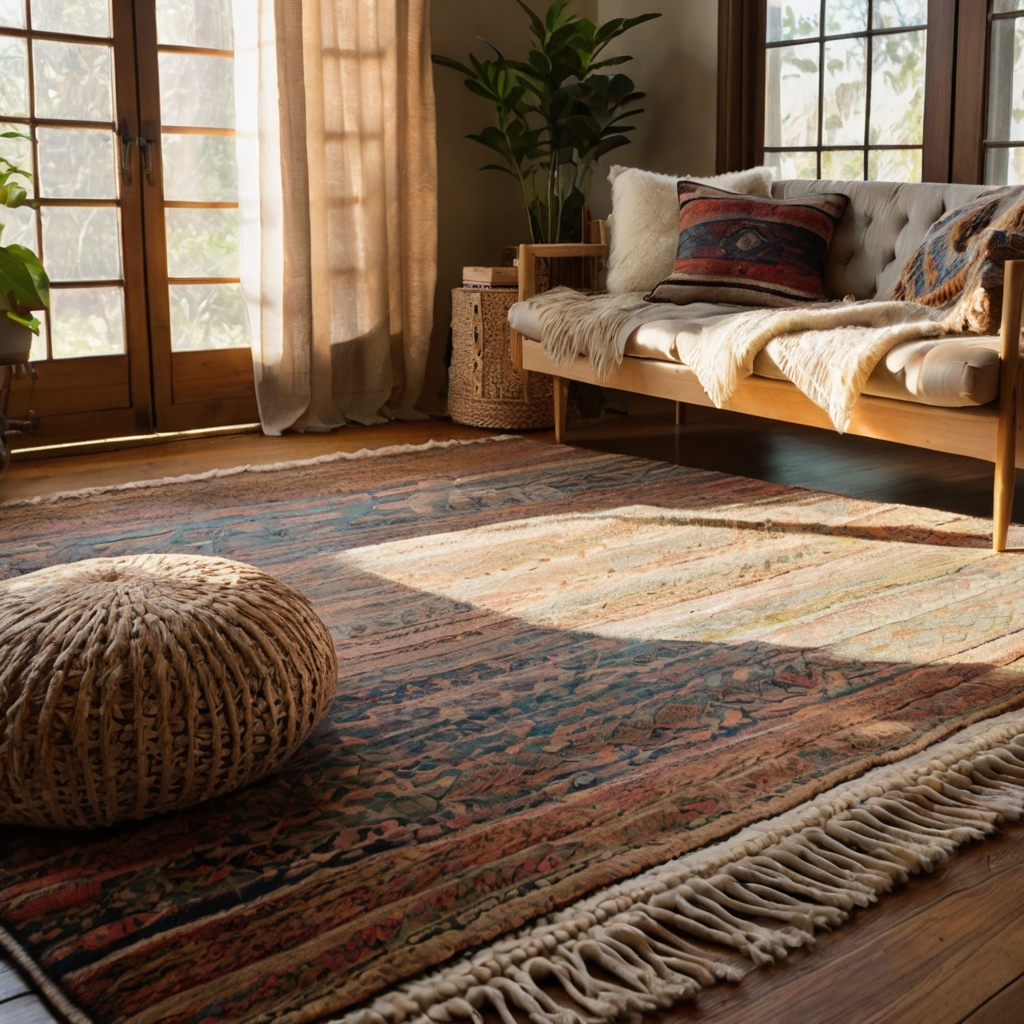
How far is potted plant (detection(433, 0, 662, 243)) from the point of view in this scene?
4.39 meters

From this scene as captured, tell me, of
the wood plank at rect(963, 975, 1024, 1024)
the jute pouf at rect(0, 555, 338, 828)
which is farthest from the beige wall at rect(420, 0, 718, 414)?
the wood plank at rect(963, 975, 1024, 1024)

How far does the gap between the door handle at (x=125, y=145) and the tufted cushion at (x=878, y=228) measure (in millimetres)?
2207

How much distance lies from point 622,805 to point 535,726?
27 cm

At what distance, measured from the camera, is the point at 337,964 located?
118 cm

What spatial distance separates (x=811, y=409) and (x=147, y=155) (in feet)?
8.01

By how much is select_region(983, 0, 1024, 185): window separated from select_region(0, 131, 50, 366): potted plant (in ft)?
9.55

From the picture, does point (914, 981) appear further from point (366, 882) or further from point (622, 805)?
point (366, 882)

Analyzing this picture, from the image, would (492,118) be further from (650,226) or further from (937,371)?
(937,371)

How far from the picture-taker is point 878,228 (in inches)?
139

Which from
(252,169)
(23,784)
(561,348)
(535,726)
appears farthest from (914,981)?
(252,169)

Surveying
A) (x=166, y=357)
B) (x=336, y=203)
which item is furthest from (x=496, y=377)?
(x=166, y=357)

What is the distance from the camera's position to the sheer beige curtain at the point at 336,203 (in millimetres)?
4098

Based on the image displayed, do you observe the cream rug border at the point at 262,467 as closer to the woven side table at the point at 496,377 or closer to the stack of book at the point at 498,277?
the woven side table at the point at 496,377

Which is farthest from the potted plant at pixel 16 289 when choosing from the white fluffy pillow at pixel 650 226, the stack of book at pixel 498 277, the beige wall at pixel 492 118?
the white fluffy pillow at pixel 650 226
